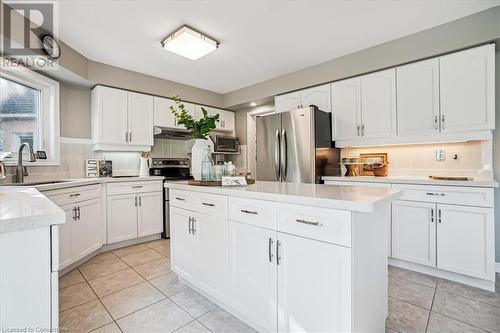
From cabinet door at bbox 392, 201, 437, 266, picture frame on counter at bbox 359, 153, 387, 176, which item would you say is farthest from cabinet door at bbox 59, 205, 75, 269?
picture frame on counter at bbox 359, 153, 387, 176

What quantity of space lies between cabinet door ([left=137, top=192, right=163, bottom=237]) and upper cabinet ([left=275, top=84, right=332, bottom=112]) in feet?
7.61

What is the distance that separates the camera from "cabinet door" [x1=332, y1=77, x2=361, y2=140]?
3089 mm

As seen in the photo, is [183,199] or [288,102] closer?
[183,199]

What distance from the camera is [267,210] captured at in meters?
1.45

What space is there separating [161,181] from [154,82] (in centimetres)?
155

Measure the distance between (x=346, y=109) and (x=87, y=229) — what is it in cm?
345

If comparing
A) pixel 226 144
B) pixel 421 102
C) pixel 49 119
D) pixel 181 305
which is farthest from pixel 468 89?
pixel 49 119

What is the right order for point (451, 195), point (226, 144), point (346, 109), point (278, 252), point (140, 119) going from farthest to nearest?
point (226, 144), point (140, 119), point (346, 109), point (451, 195), point (278, 252)

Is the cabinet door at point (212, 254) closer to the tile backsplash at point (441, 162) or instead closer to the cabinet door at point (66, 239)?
the cabinet door at point (66, 239)

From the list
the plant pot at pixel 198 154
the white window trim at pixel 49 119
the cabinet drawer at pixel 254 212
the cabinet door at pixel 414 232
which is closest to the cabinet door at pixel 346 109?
the cabinet door at pixel 414 232

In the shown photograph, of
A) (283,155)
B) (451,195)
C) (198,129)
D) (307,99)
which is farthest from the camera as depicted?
(307,99)

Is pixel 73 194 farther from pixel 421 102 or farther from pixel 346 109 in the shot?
pixel 421 102

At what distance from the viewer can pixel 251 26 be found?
96.1 inches

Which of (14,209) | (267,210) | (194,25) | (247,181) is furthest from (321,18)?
(14,209)
